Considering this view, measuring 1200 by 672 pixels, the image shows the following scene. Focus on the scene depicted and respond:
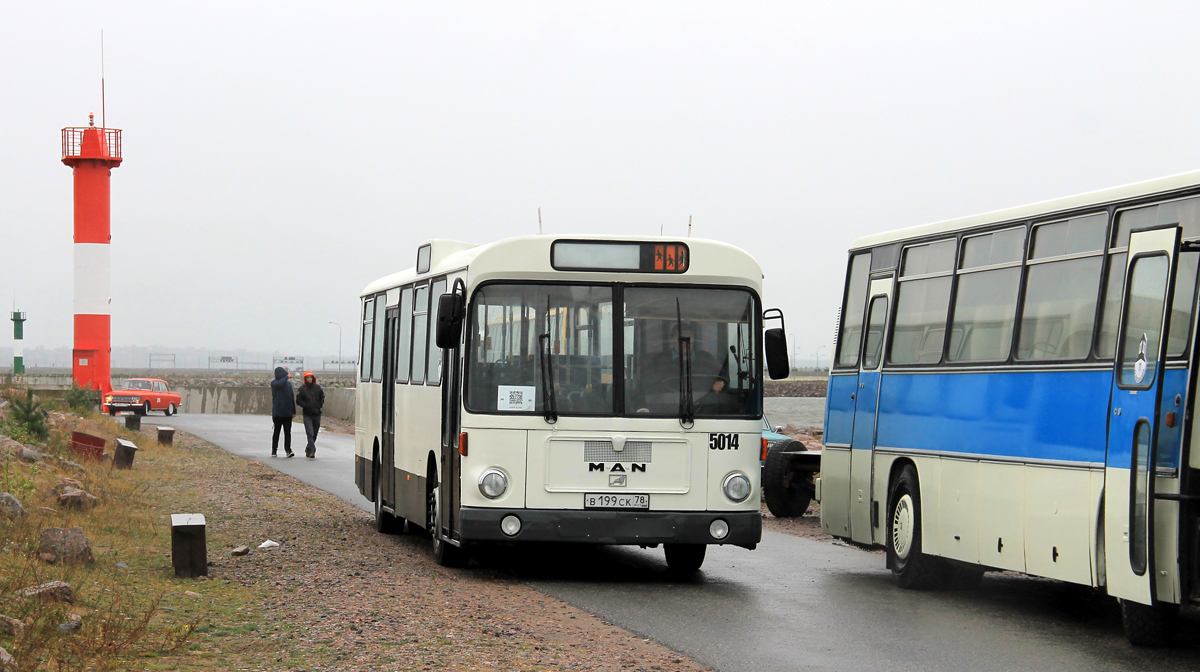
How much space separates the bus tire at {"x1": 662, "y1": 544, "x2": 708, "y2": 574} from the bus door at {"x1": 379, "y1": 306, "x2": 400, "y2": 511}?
3.91 metres

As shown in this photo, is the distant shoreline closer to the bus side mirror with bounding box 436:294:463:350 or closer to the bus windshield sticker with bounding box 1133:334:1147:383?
the bus side mirror with bounding box 436:294:463:350

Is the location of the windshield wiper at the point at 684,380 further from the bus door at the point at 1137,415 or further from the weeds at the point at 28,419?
the weeds at the point at 28,419

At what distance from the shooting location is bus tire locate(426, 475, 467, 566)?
1342 centimetres

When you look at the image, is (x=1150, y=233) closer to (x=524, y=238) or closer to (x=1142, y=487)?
(x=1142, y=487)

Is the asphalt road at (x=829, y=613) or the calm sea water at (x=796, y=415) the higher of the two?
the asphalt road at (x=829, y=613)

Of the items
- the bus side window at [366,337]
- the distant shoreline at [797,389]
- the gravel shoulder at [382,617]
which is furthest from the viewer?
the distant shoreline at [797,389]

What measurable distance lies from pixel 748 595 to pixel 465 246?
4.60 meters

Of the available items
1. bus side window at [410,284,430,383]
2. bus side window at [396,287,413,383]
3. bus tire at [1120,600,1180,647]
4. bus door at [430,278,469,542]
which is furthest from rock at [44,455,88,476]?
bus tire at [1120,600,1180,647]

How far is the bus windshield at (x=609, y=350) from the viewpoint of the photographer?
12.6 metres

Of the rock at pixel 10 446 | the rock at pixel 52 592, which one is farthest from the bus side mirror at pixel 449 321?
the rock at pixel 10 446

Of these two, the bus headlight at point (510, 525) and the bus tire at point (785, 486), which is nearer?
the bus headlight at point (510, 525)

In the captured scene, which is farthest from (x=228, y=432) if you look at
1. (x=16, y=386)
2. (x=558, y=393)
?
(x=558, y=393)

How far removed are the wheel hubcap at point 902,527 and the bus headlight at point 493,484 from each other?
3.52 metres

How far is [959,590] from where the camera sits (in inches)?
512
